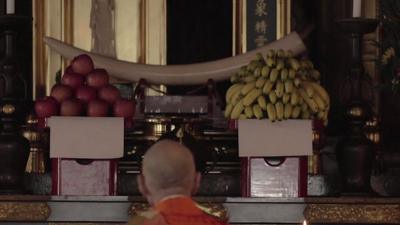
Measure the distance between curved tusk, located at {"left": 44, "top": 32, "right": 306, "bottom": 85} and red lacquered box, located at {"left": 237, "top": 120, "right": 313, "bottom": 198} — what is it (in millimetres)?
895

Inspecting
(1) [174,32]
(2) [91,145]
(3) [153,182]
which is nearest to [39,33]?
(1) [174,32]

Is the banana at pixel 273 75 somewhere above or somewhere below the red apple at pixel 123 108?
above

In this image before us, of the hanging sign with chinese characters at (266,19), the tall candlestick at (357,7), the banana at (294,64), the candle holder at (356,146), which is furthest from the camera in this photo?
the hanging sign with chinese characters at (266,19)

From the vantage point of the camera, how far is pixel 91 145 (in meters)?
5.51

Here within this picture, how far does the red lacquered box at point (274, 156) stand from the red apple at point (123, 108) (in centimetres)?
53

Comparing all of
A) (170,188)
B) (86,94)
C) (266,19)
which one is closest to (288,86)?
(86,94)

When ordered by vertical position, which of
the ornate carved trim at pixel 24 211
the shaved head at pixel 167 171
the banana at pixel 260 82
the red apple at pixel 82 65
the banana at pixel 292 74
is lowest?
the ornate carved trim at pixel 24 211

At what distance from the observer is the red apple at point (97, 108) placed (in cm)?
548

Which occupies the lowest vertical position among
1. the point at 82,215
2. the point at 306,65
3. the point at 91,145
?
the point at 82,215

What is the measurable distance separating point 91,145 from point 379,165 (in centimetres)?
170

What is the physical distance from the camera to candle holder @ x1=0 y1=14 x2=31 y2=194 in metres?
5.84

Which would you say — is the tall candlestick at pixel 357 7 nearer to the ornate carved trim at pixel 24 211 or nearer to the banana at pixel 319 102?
the banana at pixel 319 102

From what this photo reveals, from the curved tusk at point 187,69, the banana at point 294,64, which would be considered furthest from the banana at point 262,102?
the curved tusk at point 187,69

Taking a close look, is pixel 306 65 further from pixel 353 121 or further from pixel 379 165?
pixel 379 165
